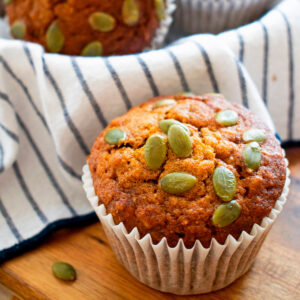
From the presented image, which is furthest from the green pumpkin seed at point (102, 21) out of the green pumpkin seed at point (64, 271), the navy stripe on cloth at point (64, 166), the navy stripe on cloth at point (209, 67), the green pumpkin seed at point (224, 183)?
the green pumpkin seed at point (64, 271)

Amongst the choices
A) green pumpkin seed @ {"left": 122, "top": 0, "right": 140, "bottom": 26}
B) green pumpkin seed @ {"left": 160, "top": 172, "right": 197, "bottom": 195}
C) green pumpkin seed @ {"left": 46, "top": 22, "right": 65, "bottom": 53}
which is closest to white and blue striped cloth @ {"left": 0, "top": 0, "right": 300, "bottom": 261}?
green pumpkin seed @ {"left": 46, "top": 22, "right": 65, "bottom": 53}

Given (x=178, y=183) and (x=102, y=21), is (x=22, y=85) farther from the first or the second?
(x=178, y=183)

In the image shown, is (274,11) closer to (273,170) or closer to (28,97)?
(273,170)

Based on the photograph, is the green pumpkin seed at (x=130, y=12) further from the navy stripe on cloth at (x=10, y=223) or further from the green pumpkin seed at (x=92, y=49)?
the navy stripe on cloth at (x=10, y=223)

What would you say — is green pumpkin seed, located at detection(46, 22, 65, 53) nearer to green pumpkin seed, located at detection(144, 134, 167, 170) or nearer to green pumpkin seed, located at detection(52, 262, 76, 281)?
green pumpkin seed, located at detection(144, 134, 167, 170)

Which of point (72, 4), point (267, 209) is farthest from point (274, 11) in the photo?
point (267, 209)

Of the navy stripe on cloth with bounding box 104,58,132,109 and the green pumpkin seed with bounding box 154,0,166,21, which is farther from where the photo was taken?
the green pumpkin seed with bounding box 154,0,166,21

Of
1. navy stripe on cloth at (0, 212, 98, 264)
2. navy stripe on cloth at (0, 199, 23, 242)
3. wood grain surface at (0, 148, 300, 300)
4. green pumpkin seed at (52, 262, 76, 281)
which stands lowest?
wood grain surface at (0, 148, 300, 300)
